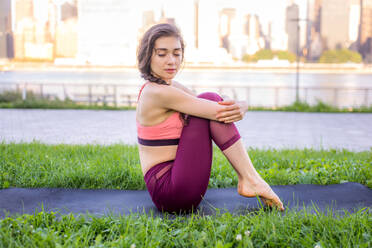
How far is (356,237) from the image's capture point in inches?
76.7

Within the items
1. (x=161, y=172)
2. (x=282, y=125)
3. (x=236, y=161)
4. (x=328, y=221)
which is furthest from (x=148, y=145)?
(x=282, y=125)

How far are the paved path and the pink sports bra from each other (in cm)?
308

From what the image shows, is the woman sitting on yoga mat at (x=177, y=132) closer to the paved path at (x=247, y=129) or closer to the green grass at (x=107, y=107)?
the paved path at (x=247, y=129)

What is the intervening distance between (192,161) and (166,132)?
9.5 inches

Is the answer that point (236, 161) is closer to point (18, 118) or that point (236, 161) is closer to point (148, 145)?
point (148, 145)

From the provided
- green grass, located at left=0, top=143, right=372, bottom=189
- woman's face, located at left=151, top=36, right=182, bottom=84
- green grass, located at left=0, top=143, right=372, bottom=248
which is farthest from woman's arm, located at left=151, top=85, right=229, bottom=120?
green grass, located at left=0, top=143, right=372, bottom=189

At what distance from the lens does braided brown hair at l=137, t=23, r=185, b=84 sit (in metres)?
2.31

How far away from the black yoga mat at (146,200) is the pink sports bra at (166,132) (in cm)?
41

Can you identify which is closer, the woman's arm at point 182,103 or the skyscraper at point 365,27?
the woman's arm at point 182,103

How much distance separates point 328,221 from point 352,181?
1.42 metres

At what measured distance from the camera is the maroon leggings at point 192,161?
2.25 metres

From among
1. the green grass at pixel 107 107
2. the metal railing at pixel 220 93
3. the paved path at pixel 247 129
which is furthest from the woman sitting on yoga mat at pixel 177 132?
the green grass at pixel 107 107

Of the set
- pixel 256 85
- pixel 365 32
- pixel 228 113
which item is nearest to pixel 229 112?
pixel 228 113

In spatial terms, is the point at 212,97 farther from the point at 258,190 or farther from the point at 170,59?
the point at 258,190
